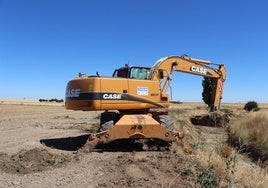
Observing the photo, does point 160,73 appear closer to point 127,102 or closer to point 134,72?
point 134,72

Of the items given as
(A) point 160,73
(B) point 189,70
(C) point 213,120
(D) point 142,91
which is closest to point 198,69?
(B) point 189,70

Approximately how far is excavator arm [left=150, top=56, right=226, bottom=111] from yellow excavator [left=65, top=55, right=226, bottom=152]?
44 mm

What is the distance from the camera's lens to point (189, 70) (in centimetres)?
1745

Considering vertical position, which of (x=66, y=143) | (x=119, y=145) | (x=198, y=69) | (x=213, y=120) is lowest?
(x=66, y=143)

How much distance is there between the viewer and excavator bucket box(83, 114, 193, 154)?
12.5 metres

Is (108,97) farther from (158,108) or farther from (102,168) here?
(102,168)

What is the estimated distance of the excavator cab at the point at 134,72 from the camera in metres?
14.3

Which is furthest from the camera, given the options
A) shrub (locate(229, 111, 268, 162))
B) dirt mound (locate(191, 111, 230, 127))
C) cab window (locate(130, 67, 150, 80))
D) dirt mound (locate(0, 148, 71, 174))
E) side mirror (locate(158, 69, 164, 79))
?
dirt mound (locate(191, 111, 230, 127))

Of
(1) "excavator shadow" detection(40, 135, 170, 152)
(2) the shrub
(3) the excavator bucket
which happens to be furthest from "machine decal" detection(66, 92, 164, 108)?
(2) the shrub

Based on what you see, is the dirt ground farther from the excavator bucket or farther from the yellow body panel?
the yellow body panel

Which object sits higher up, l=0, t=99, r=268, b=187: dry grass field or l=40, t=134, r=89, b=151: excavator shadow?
l=0, t=99, r=268, b=187: dry grass field

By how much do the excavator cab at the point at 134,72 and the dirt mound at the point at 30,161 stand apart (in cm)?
434

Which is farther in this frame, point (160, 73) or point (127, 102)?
point (160, 73)

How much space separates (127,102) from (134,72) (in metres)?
1.49
